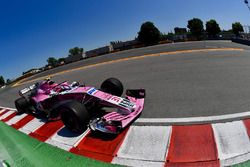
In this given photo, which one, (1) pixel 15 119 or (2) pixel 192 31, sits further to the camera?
(2) pixel 192 31

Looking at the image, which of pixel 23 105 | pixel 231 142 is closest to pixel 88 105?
pixel 23 105

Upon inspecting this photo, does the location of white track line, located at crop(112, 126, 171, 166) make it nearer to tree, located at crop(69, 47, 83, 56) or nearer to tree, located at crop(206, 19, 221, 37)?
tree, located at crop(206, 19, 221, 37)

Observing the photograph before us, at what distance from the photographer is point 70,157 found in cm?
380

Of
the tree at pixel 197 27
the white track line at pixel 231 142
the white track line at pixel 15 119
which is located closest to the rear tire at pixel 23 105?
the white track line at pixel 15 119

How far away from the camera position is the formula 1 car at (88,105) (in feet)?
14.3

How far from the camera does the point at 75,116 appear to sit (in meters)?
4.35

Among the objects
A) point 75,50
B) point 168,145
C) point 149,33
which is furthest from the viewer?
point 75,50

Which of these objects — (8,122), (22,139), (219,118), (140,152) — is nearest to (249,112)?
(219,118)

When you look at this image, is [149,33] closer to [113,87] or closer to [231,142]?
[113,87]

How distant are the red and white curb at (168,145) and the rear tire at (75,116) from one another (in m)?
0.19

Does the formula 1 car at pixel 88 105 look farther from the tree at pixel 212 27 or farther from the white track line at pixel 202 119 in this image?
the tree at pixel 212 27

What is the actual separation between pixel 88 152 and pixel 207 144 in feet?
7.06

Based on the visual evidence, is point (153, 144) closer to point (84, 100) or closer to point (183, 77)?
point (84, 100)

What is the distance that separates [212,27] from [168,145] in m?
88.4
